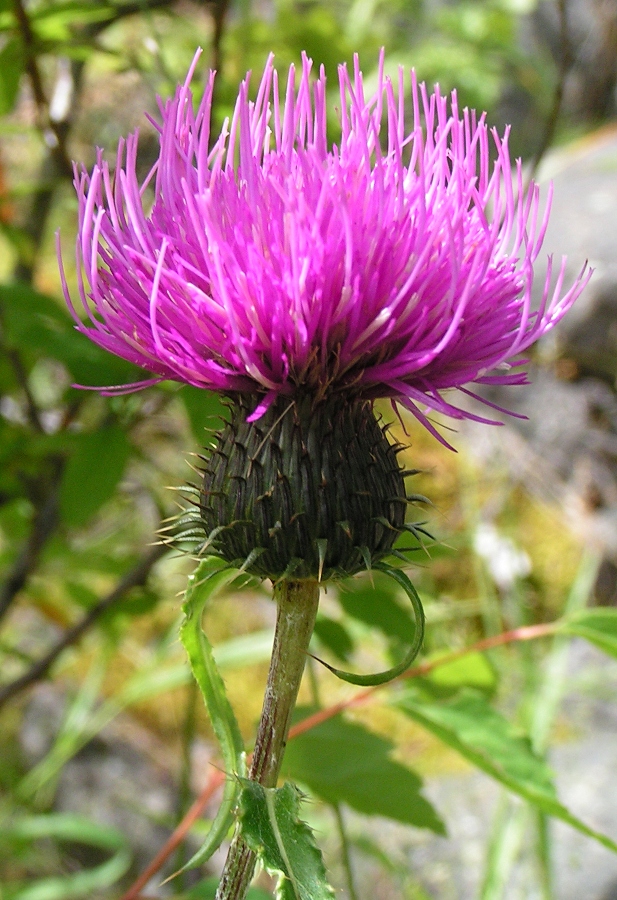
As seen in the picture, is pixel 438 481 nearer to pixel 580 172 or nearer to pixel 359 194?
pixel 580 172

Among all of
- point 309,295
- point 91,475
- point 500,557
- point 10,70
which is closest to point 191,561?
point 91,475

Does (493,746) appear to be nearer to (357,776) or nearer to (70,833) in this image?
(357,776)

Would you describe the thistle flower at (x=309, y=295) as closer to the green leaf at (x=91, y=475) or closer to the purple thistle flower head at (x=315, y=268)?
the purple thistle flower head at (x=315, y=268)

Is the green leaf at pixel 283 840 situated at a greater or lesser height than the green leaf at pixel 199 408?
lesser

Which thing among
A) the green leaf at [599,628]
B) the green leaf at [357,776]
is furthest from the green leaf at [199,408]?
the green leaf at [599,628]

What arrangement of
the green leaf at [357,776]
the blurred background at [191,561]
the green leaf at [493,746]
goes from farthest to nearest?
1. the blurred background at [191,561]
2. the green leaf at [357,776]
3. the green leaf at [493,746]

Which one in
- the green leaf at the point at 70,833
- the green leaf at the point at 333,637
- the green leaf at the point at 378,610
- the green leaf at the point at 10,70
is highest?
the green leaf at the point at 10,70
